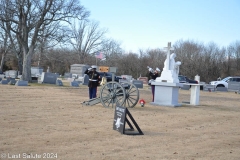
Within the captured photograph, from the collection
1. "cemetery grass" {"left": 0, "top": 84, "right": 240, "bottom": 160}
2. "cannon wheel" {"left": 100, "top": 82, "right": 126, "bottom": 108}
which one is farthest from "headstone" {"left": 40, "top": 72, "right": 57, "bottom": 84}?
"cemetery grass" {"left": 0, "top": 84, "right": 240, "bottom": 160}

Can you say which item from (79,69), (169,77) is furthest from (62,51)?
(169,77)

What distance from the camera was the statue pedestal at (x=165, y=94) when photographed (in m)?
14.7

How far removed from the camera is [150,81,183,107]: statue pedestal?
14695 millimetres

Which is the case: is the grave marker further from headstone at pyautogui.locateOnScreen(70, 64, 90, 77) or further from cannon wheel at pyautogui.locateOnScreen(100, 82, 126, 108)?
cannon wheel at pyautogui.locateOnScreen(100, 82, 126, 108)

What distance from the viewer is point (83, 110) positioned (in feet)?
38.5

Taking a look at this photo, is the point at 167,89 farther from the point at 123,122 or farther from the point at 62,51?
the point at 62,51

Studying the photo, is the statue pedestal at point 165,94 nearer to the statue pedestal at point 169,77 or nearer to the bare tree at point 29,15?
the statue pedestal at point 169,77

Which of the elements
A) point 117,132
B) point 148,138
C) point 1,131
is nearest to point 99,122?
point 117,132

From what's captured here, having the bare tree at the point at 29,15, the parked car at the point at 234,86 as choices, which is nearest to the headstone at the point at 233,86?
the parked car at the point at 234,86

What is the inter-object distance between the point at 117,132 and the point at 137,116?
9.92 feet

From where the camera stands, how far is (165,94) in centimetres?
1485

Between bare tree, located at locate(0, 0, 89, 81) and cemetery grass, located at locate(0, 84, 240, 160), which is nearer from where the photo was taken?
cemetery grass, located at locate(0, 84, 240, 160)

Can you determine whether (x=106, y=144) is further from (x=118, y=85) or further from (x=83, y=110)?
(x=118, y=85)

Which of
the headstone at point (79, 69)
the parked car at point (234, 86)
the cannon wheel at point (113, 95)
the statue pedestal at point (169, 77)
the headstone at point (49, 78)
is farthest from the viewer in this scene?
the headstone at point (79, 69)
